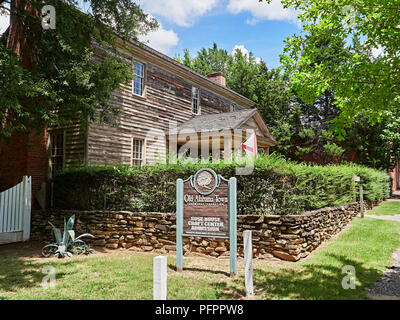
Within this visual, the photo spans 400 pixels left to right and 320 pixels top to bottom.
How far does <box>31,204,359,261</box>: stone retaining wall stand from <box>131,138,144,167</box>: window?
4.61 meters

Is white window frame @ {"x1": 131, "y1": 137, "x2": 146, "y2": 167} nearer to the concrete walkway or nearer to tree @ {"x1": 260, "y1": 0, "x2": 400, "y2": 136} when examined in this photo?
tree @ {"x1": 260, "y1": 0, "x2": 400, "y2": 136}

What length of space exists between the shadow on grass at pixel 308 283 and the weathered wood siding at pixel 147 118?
8180mm

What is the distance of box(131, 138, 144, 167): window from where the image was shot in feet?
46.4

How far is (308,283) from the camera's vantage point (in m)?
5.27

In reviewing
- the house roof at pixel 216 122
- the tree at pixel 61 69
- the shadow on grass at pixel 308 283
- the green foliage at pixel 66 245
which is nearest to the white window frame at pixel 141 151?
the house roof at pixel 216 122

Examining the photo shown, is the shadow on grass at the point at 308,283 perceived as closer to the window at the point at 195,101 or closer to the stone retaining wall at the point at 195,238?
the stone retaining wall at the point at 195,238

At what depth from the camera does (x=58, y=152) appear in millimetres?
12836

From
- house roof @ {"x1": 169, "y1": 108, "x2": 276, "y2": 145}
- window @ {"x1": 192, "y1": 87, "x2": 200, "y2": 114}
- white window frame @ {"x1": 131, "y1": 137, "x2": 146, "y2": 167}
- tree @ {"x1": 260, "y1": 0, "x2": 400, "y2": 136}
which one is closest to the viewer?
tree @ {"x1": 260, "y1": 0, "x2": 400, "y2": 136}

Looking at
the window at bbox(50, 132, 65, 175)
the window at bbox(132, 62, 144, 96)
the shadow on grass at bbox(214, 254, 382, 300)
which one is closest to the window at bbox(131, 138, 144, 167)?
the window at bbox(132, 62, 144, 96)

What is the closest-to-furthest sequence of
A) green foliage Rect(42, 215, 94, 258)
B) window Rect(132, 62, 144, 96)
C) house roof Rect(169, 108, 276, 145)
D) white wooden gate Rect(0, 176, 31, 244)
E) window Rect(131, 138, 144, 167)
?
1. green foliage Rect(42, 215, 94, 258)
2. white wooden gate Rect(0, 176, 31, 244)
3. window Rect(131, 138, 144, 167)
4. window Rect(132, 62, 144, 96)
5. house roof Rect(169, 108, 276, 145)

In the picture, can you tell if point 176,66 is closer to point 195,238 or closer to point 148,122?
point 148,122

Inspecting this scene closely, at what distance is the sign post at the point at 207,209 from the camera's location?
6.05m
